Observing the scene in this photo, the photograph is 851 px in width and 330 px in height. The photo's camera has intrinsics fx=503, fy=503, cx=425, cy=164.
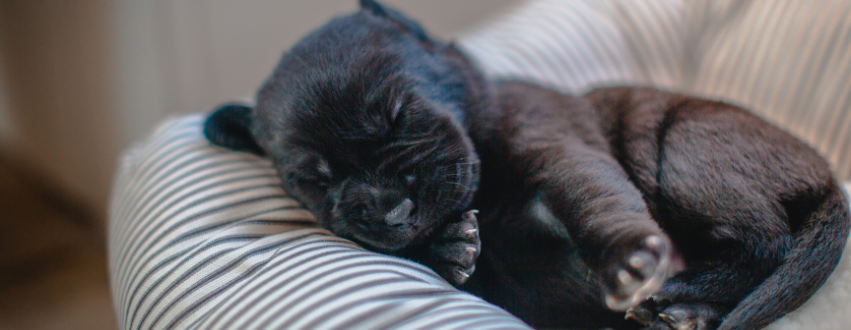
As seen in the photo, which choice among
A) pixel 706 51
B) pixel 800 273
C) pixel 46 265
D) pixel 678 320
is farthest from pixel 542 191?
pixel 46 265

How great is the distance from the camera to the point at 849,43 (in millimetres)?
1669

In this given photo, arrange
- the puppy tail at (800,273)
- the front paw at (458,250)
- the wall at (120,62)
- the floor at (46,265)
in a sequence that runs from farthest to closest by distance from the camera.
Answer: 1. the wall at (120,62)
2. the floor at (46,265)
3. the front paw at (458,250)
4. the puppy tail at (800,273)

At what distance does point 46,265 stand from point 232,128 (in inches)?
88.7

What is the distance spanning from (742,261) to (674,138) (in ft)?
1.11

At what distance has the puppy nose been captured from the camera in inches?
44.2

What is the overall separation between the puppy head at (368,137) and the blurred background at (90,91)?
1.54 metres

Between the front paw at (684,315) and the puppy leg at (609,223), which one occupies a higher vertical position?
the puppy leg at (609,223)

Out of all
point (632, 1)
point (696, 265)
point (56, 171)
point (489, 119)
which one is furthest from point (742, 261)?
point (56, 171)

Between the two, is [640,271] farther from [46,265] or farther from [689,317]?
[46,265]

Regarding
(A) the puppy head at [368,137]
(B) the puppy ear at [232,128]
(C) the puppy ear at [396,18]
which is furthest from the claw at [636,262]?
(B) the puppy ear at [232,128]

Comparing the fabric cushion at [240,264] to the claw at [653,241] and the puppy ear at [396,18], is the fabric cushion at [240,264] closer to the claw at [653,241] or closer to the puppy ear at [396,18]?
the claw at [653,241]

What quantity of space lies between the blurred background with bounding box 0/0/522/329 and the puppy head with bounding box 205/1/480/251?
1541 mm

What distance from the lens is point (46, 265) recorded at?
9.65ft

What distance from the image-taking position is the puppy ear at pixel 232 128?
4.91 feet
